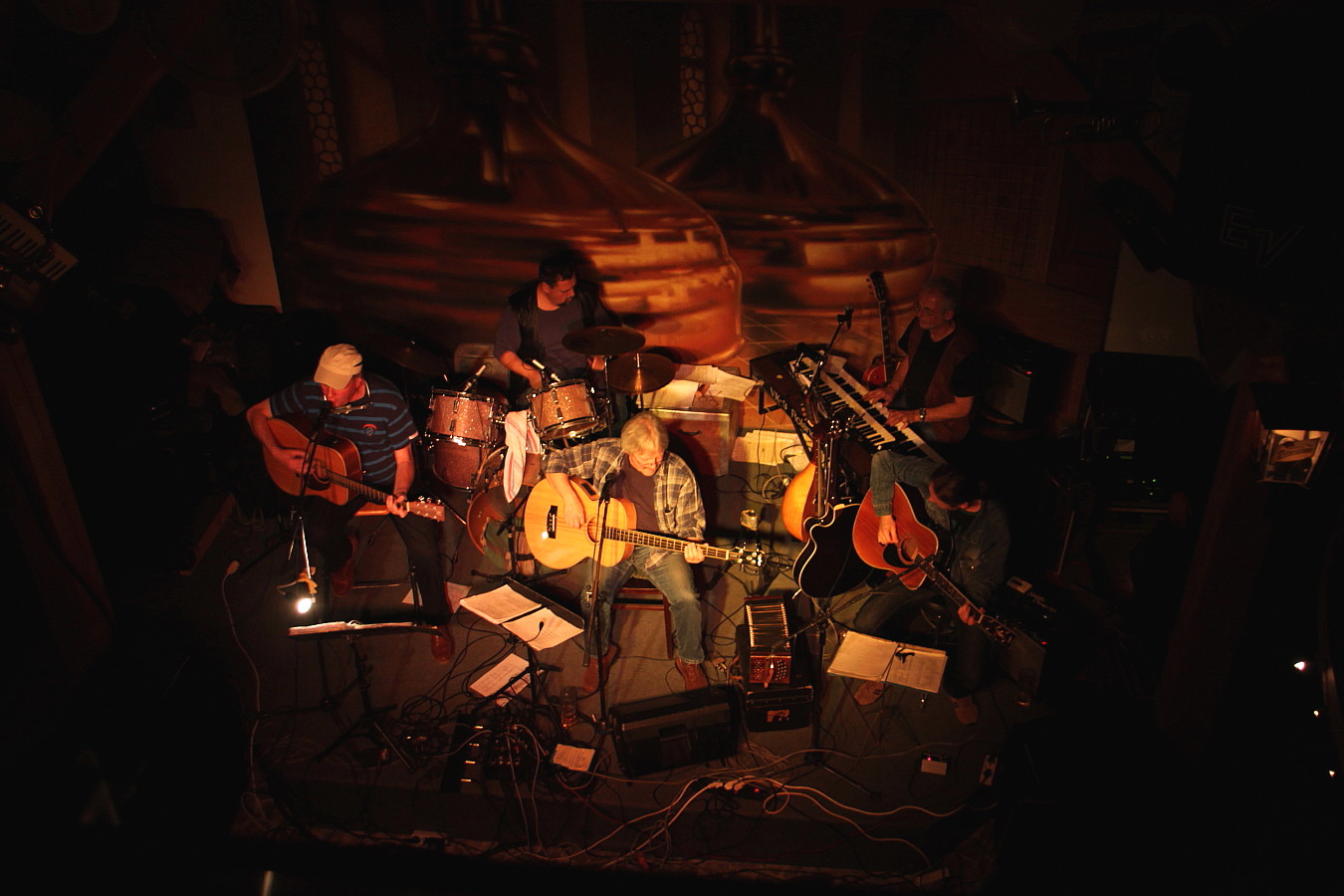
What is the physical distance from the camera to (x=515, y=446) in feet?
17.0

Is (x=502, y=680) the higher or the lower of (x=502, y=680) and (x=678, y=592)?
the lower

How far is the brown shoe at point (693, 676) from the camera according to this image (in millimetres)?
4646

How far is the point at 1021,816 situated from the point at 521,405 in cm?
365

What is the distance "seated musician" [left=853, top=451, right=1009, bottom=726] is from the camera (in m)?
4.09

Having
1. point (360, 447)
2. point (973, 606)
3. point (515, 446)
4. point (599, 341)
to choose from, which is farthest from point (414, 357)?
point (973, 606)

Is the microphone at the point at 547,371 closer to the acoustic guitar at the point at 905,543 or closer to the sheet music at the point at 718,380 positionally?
the sheet music at the point at 718,380

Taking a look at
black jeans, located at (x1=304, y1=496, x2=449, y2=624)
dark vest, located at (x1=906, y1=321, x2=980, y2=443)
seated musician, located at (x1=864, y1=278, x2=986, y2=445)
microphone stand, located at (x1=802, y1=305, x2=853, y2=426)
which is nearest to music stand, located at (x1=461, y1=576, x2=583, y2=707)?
black jeans, located at (x1=304, y1=496, x2=449, y2=624)

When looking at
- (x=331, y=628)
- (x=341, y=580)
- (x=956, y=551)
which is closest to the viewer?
(x=331, y=628)

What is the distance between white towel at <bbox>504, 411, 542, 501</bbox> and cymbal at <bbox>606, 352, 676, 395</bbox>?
66cm

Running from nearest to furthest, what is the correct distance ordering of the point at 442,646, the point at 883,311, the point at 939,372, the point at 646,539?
the point at 646,539 → the point at 442,646 → the point at 939,372 → the point at 883,311

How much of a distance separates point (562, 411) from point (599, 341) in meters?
0.48

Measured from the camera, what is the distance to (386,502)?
15.7ft

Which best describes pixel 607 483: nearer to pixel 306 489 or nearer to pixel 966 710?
pixel 306 489

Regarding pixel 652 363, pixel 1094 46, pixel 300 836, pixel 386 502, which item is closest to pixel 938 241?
pixel 1094 46
